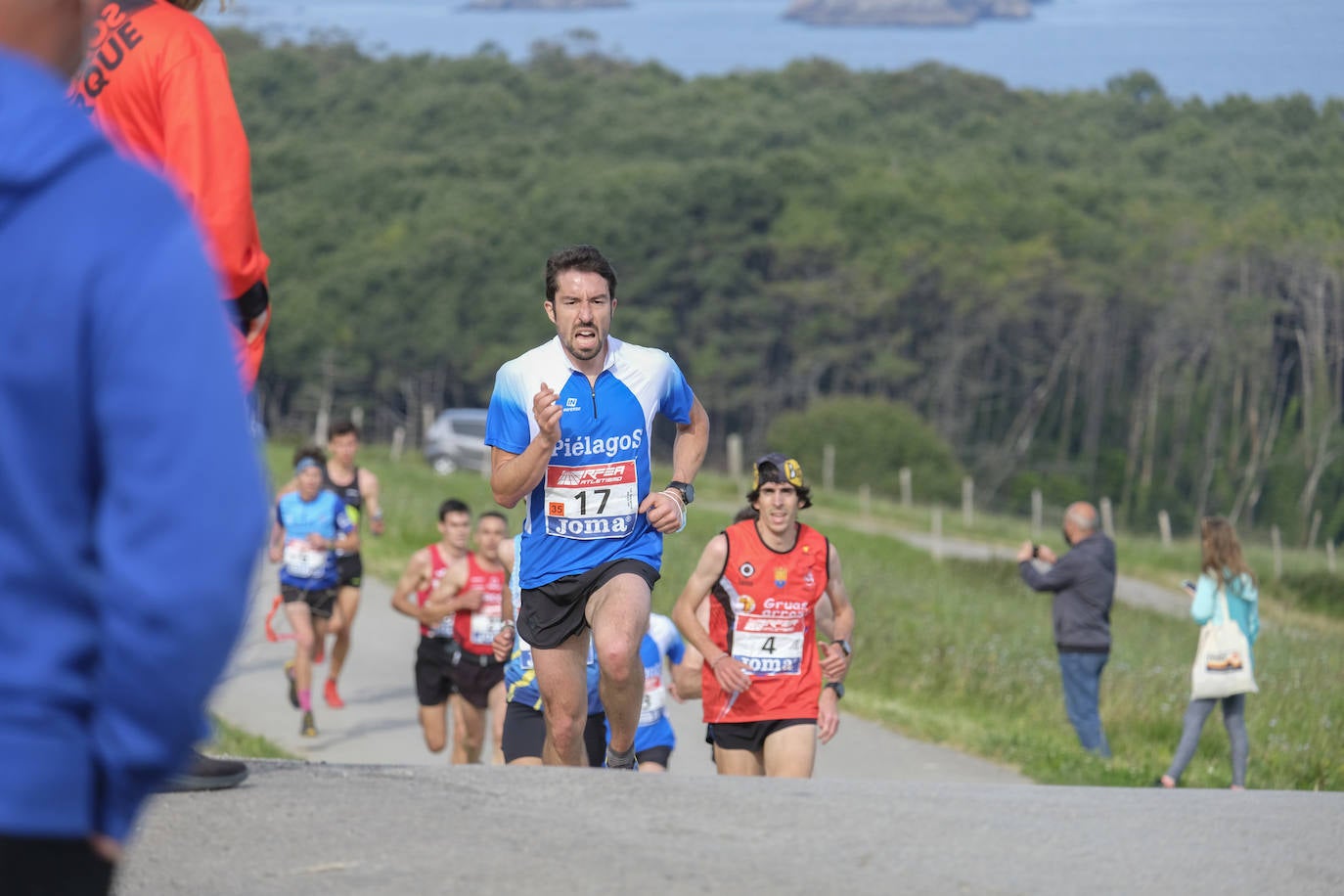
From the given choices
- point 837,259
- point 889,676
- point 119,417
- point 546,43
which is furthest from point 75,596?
point 546,43

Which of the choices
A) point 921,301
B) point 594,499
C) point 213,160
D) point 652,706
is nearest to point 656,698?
point 652,706

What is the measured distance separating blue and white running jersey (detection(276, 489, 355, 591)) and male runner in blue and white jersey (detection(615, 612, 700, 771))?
5.45 m

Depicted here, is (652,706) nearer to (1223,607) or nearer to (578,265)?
(578,265)

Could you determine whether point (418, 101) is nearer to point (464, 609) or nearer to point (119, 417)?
point (464, 609)

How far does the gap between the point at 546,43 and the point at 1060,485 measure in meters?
104

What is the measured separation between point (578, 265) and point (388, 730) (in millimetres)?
8613

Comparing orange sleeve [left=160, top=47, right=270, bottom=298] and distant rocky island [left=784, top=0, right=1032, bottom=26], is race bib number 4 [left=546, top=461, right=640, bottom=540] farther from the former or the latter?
distant rocky island [left=784, top=0, right=1032, bottom=26]

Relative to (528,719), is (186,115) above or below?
above

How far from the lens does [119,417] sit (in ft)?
6.59

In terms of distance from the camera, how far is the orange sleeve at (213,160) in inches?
156

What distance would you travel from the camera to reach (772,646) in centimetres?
858

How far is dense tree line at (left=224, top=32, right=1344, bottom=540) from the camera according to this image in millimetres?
95188

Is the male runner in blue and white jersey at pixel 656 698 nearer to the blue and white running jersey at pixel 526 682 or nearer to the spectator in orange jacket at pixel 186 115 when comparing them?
the blue and white running jersey at pixel 526 682

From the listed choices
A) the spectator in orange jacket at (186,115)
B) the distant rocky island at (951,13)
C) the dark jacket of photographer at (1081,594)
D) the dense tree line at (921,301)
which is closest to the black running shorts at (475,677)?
the dark jacket of photographer at (1081,594)
